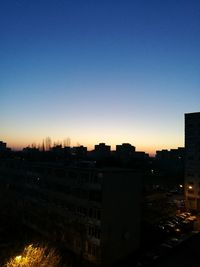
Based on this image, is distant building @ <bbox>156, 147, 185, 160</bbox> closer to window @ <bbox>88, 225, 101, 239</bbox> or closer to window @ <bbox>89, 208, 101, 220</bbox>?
window @ <bbox>88, 225, 101, 239</bbox>

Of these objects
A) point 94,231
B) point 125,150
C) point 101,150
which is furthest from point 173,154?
point 94,231

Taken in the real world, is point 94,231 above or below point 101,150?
below

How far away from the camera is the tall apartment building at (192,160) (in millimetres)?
61312

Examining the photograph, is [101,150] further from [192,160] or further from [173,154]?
[192,160]

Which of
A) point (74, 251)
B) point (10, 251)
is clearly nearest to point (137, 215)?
A: point (74, 251)

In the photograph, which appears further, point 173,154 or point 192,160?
point 173,154

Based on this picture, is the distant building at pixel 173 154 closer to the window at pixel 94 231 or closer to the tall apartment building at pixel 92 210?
the tall apartment building at pixel 92 210

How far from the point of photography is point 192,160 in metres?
62.4

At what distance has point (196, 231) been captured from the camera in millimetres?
46250

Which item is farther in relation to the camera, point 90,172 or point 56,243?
point 56,243

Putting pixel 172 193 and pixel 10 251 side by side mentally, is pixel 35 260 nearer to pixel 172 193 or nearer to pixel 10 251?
pixel 10 251

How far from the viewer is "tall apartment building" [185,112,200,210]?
61.3 meters

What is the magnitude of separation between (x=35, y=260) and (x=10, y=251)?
15363mm

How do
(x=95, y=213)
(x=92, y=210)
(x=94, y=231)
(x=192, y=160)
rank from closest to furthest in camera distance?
(x=95, y=213) → (x=94, y=231) → (x=92, y=210) → (x=192, y=160)
